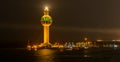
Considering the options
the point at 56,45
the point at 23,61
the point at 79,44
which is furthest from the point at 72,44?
the point at 23,61

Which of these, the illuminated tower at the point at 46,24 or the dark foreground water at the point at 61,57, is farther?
the illuminated tower at the point at 46,24

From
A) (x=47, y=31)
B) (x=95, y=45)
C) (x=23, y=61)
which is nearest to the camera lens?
(x=23, y=61)

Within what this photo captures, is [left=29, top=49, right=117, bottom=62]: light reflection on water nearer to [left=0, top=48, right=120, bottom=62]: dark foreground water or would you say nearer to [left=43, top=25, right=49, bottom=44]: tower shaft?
[left=0, top=48, right=120, bottom=62]: dark foreground water

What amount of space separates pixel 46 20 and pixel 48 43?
23.4 ft

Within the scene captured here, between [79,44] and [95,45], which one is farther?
[95,45]

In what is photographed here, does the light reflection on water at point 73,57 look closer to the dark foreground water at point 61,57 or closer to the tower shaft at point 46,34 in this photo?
the dark foreground water at point 61,57

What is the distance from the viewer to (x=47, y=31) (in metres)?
130

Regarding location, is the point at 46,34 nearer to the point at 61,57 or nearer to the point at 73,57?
the point at 61,57

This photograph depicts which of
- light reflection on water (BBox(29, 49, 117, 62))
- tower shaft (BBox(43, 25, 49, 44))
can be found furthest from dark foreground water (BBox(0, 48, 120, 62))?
tower shaft (BBox(43, 25, 49, 44))

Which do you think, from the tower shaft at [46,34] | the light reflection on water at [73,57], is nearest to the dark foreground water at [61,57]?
the light reflection on water at [73,57]

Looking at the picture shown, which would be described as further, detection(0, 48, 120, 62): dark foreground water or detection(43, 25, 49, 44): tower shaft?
detection(43, 25, 49, 44): tower shaft

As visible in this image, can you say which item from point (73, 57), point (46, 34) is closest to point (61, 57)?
point (73, 57)

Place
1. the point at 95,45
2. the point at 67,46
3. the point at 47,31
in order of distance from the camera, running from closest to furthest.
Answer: the point at 47,31 < the point at 67,46 < the point at 95,45

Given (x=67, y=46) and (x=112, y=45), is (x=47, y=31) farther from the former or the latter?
(x=112, y=45)
